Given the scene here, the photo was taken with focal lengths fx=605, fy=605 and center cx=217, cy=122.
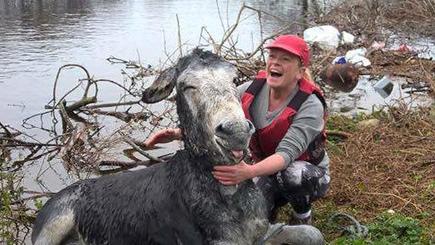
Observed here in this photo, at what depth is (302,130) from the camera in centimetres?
423

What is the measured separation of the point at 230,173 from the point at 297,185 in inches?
52.0

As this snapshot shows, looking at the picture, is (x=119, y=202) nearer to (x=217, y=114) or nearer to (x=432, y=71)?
(x=217, y=114)

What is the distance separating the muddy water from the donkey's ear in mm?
3878

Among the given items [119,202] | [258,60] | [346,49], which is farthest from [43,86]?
[119,202]

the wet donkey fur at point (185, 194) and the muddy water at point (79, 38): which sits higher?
the wet donkey fur at point (185, 194)

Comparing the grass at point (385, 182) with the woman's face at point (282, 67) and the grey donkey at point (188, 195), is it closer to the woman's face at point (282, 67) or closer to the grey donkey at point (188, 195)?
the grey donkey at point (188, 195)

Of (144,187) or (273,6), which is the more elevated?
(144,187)

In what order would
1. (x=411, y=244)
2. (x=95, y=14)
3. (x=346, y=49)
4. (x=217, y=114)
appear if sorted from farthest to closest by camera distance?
(x=95, y=14), (x=346, y=49), (x=411, y=244), (x=217, y=114)

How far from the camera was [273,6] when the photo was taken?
90.2 feet

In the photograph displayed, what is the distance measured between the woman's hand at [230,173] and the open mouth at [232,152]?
0.13 metres

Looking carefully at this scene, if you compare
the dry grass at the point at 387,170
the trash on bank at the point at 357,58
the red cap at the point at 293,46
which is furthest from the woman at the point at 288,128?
the trash on bank at the point at 357,58

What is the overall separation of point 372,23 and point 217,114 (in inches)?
587

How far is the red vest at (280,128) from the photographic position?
438 centimetres

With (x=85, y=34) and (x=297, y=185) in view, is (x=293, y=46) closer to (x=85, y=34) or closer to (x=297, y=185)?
(x=297, y=185)
